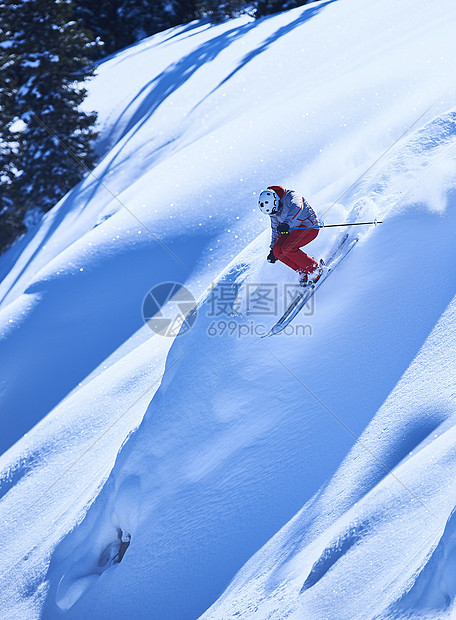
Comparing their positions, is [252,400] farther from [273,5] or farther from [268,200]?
[273,5]

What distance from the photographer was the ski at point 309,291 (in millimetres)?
6629

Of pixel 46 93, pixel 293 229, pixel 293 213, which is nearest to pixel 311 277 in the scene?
pixel 293 229

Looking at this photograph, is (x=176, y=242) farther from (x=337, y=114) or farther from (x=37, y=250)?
(x=37, y=250)

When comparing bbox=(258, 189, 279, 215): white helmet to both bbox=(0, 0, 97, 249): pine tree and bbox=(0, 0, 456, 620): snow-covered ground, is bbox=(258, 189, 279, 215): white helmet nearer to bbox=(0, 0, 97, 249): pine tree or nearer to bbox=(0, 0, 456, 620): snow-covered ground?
bbox=(0, 0, 456, 620): snow-covered ground

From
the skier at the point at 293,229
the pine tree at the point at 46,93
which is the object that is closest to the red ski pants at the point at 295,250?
the skier at the point at 293,229

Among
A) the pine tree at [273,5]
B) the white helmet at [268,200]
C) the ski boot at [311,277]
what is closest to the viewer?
the white helmet at [268,200]

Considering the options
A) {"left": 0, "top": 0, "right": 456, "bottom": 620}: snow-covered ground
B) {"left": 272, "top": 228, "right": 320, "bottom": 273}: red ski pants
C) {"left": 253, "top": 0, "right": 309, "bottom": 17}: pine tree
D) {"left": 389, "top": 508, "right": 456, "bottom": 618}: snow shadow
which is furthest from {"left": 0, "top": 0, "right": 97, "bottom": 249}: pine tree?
{"left": 389, "top": 508, "right": 456, "bottom": 618}: snow shadow

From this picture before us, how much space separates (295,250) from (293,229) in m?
0.30

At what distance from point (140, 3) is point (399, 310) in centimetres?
3938

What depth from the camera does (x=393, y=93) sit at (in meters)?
12.1

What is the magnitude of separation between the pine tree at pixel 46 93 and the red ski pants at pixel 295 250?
16280mm

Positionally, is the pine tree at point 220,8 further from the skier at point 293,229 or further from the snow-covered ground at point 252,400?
the skier at point 293,229

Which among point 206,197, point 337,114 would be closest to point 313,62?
point 337,114

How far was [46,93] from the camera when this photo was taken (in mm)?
19438
